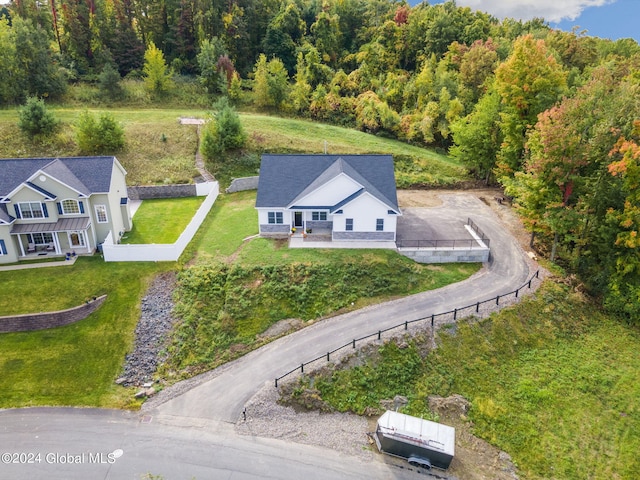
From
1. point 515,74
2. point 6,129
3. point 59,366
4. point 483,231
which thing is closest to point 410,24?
point 515,74

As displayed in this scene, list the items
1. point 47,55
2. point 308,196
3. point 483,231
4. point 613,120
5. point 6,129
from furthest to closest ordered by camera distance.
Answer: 1. point 47,55
2. point 6,129
3. point 483,231
4. point 308,196
5. point 613,120

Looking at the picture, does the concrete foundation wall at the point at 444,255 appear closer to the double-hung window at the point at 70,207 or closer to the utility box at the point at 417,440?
the utility box at the point at 417,440

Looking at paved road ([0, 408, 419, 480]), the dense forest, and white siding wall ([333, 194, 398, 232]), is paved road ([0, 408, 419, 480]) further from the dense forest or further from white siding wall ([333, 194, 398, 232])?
the dense forest

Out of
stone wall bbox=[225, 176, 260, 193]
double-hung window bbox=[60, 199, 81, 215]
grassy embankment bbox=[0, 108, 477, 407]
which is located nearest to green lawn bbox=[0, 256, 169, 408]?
grassy embankment bbox=[0, 108, 477, 407]

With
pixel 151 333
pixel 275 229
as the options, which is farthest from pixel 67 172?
pixel 275 229

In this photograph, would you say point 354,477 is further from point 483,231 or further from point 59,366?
point 483,231

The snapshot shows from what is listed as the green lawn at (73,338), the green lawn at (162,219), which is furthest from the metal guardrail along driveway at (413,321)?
the green lawn at (162,219)

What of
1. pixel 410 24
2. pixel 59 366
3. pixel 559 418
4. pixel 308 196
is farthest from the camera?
pixel 410 24

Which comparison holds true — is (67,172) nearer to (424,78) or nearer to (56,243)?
(56,243)

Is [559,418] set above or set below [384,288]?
below
